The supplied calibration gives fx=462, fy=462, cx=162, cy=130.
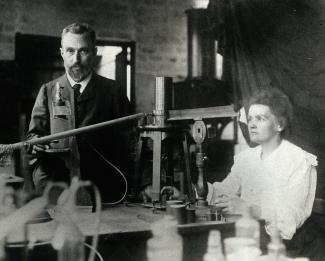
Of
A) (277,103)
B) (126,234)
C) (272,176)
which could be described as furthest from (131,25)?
(126,234)

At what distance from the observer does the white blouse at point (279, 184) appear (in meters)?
2.00

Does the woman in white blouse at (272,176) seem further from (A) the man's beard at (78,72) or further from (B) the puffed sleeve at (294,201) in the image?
(A) the man's beard at (78,72)

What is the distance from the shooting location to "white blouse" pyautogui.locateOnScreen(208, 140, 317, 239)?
6.56 feet

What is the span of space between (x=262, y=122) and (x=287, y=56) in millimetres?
656

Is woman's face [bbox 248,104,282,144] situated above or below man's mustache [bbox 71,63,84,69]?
below

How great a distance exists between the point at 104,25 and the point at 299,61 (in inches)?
164

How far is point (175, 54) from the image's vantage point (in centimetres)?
684

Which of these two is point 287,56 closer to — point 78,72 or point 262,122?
point 262,122

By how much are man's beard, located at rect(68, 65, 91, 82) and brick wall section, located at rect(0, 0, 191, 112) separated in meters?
3.74

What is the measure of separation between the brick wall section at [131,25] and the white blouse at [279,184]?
4.32 metres

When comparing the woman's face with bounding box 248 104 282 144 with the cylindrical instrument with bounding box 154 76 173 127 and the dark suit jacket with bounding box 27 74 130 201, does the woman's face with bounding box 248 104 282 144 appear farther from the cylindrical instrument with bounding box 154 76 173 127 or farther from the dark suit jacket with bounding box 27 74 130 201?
the dark suit jacket with bounding box 27 74 130 201

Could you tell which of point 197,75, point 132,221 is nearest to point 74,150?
point 132,221

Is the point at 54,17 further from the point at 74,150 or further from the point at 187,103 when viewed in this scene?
the point at 74,150

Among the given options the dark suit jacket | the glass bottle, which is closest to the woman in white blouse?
the glass bottle
